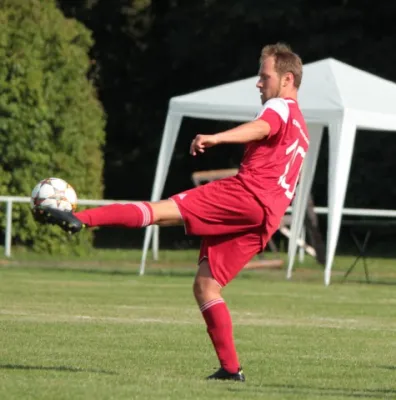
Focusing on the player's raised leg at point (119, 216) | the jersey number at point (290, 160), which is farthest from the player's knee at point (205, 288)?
the jersey number at point (290, 160)

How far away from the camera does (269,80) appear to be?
890 cm

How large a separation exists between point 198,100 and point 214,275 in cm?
1251

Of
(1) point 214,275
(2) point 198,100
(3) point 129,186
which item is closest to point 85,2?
(3) point 129,186

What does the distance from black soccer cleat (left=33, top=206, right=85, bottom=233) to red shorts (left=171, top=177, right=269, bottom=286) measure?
2.13 ft

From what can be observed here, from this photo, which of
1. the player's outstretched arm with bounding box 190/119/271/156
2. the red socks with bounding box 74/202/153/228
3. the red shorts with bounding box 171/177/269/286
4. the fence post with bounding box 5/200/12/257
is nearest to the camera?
the player's outstretched arm with bounding box 190/119/271/156

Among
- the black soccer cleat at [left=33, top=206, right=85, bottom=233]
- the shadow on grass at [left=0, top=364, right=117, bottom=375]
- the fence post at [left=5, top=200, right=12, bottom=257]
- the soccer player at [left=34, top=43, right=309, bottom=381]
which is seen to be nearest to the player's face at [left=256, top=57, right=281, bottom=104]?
the soccer player at [left=34, top=43, right=309, bottom=381]

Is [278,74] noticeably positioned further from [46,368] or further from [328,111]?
[328,111]

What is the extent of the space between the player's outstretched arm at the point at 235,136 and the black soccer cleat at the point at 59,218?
74cm

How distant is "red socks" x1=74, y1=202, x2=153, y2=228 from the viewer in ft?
28.1

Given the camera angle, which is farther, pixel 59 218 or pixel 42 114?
pixel 42 114

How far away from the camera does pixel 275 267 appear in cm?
2516

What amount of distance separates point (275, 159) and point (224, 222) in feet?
1.51

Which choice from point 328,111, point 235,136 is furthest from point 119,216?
point 328,111

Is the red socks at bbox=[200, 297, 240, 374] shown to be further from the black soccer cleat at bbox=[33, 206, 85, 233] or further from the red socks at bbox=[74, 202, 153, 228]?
the black soccer cleat at bbox=[33, 206, 85, 233]
